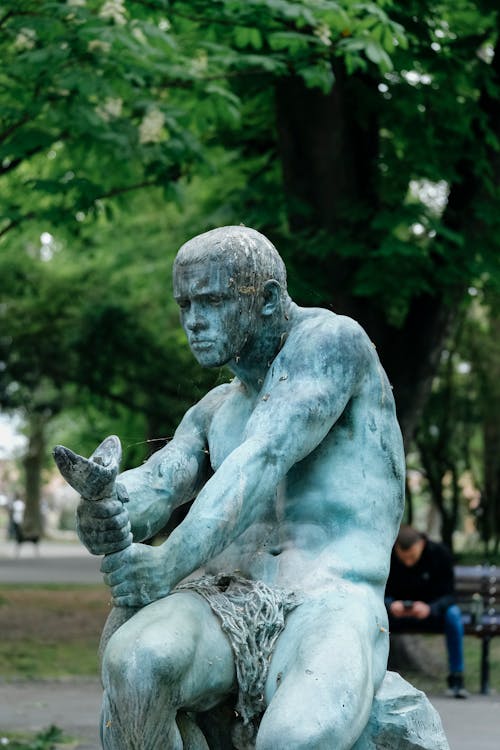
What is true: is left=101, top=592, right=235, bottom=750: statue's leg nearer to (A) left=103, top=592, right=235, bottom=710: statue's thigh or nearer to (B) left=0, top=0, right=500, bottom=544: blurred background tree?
(A) left=103, top=592, right=235, bottom=710: statue's thigh

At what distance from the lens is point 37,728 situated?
9.30 meters

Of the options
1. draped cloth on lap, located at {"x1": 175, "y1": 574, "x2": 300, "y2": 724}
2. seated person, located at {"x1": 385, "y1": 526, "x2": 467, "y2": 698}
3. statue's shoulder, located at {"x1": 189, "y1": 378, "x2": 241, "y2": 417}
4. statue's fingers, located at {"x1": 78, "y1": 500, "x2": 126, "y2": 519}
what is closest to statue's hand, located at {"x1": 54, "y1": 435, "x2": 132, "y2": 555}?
statue's fingers, located at {"x1": 78, "y1": 500, "x2": 126, "y2": 519}

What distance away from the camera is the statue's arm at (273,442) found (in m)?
3.34

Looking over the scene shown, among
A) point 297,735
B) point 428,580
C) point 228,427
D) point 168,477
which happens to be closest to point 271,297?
point 228,427

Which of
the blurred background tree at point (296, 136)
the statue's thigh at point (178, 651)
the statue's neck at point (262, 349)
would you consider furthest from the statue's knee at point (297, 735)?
the blurred background tree at point (296, 136)

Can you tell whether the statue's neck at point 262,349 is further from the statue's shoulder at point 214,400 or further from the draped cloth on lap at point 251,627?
the draped cloth on lap at point 251,627

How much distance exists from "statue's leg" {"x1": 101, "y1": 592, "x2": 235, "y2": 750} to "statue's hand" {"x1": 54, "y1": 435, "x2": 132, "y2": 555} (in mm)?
220

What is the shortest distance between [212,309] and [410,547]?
8407 millimetres

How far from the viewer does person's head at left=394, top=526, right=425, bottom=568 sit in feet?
38.4

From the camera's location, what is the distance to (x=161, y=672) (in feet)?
10.5

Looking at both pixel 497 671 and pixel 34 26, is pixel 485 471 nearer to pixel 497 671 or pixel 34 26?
pixel 497 671

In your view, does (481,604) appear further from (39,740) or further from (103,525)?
(103,525)

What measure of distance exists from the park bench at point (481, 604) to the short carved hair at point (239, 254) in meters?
9.04

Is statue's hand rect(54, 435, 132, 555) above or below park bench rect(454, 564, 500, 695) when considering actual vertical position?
above
